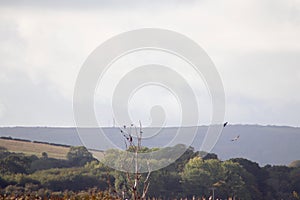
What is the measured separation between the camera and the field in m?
108

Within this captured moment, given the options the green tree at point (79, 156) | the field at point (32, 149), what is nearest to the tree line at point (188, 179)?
the green tree at point (79, 156)

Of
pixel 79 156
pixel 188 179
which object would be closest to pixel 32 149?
pixel 79 156

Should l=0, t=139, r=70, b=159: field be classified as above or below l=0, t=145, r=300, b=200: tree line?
above

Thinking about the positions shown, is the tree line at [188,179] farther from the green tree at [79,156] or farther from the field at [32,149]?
the field at [32,149]

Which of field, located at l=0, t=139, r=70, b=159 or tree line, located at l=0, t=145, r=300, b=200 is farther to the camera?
field, located at l=0, t=139, r=70, b=159

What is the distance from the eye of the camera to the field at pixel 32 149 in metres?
108

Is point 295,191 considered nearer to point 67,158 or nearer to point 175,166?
point 175,166

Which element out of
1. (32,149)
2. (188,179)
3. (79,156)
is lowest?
(188,179)

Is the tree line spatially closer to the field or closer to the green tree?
the green tree

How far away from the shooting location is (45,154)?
355 feet

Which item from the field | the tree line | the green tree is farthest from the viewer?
the field

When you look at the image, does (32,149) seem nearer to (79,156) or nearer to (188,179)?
(79,156)

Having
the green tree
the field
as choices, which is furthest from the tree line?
the field

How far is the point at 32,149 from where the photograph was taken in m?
112
